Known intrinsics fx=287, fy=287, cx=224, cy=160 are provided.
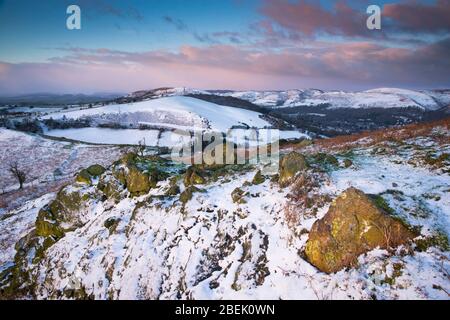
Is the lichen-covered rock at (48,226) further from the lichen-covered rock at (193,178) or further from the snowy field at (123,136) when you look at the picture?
the snowy field at (123,136)

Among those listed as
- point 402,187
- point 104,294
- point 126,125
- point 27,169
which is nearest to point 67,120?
point 126,125

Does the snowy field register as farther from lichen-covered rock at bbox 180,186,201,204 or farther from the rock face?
the rock face

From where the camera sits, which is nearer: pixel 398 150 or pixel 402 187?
pixel 402 187

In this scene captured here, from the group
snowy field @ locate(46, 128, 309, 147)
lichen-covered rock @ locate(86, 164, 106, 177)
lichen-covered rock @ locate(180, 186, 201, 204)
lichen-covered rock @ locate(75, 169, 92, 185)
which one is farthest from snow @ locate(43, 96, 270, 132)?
lichen-covered rock @ locate(180, 186, 201, 204)

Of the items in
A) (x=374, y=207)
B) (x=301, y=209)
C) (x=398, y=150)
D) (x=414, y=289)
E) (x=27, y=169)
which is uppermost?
(x=398, y=150)

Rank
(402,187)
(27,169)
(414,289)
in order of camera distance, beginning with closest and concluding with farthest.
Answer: (414,289)
(402,187)
(27,169)
